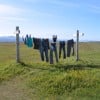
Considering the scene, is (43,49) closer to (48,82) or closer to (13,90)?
(48,82)

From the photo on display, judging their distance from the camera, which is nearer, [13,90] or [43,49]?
[13,90]

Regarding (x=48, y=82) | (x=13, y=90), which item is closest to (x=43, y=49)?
(x=48, y=82)

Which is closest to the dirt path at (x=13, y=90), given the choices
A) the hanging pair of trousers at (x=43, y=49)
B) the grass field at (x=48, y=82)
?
the grass field at (x=48, y=82)

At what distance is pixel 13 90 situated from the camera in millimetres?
12539

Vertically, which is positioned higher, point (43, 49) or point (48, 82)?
point (43, 49)

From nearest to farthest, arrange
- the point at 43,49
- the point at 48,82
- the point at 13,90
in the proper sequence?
the point at 13,90
the point at 48,82
the point at 43,49

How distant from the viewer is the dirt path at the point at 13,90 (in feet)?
38.4

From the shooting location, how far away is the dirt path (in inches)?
461

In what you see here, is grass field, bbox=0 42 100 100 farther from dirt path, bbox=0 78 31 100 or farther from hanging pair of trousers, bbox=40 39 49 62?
hanging pair of trousers, bbox=40 39 49 62

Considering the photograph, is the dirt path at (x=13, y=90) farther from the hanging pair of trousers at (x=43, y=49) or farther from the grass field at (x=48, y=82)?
the hanging pair of trousers at (x=43, y=49)

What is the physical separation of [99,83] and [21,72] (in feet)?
11.8

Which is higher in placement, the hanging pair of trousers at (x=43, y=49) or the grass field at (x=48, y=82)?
the hanging pair of trousers at (x=43, y=49)

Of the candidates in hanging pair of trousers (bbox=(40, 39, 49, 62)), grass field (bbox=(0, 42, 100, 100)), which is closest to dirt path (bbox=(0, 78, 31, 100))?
grass field (bbox=(0, 42, 100, 100))

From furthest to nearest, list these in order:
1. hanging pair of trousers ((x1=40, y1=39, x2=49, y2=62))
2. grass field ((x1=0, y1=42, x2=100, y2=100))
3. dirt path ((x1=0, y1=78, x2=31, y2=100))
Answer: hanging pair of trousers ((x1=40, y1=39, x2=49, y2=62))
grass field ((x1=0, y1=42, x2=100, y2=100))
dirt path ((x1=0, y1=78, x2=31, y2=100))
